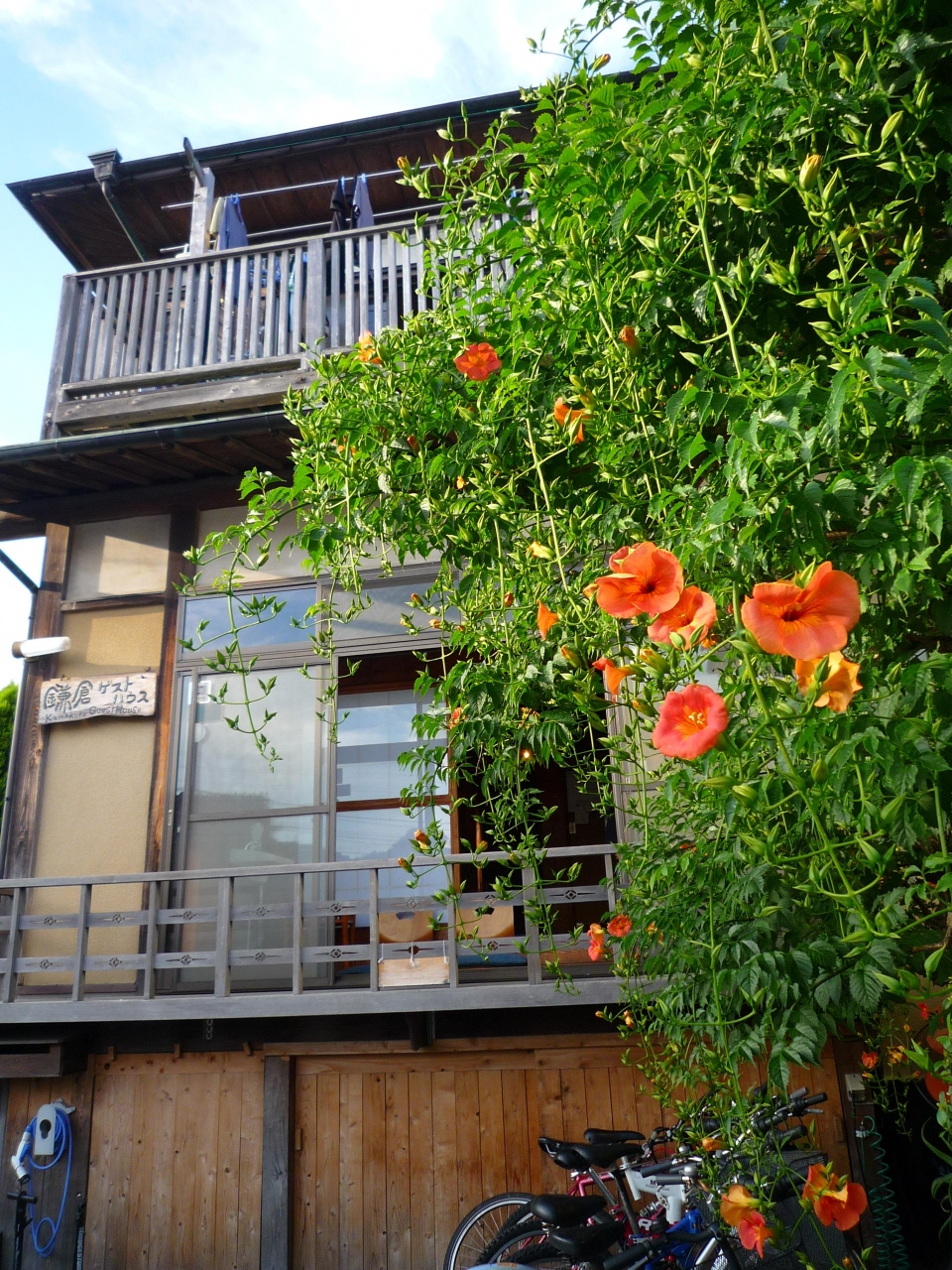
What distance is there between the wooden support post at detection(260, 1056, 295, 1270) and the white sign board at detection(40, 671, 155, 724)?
7.58 ft

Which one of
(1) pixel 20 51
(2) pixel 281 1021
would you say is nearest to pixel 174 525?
(1) pixel 20 51

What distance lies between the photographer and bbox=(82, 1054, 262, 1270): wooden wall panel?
186 inches

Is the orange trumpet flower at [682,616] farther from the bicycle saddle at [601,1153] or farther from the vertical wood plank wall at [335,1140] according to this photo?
the vertical wood plank wall at [335,1140]

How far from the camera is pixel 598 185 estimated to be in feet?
4.88

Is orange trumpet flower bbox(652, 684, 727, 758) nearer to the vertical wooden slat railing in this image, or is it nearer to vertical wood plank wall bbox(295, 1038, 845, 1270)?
vertical wood plank wall bbox(295, 1038, 845, 1270)

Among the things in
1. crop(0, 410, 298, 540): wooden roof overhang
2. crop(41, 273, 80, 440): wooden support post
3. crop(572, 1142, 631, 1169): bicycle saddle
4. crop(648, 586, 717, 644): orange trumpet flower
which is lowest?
crop(572, 1142, 631, 1169): bicycle saddle

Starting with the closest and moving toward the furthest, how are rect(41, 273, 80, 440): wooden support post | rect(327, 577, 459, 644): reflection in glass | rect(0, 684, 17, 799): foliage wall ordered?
rect(327, 577, 459, 644): reflection in glass, rect(41, 273, 80, 440): wooden support post, rect(0, 684, 17, 799): foliage wall

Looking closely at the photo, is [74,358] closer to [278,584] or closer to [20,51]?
[20,51]

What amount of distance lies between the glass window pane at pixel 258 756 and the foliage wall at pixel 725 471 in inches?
139

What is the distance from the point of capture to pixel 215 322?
19.1ft

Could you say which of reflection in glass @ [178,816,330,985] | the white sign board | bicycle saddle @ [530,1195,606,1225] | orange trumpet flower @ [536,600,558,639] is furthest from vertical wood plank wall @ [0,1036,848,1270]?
orange trumpet flower @ [536,600,558,639]

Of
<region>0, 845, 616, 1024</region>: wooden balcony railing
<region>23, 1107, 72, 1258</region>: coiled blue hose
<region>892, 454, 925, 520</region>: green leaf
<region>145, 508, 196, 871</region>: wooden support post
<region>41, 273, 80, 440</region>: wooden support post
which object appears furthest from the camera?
<region>41, 273, 80, 440</region>: wooden support post

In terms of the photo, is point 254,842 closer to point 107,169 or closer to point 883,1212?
point 883,1212

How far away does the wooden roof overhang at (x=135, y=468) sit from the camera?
17.4 ft
